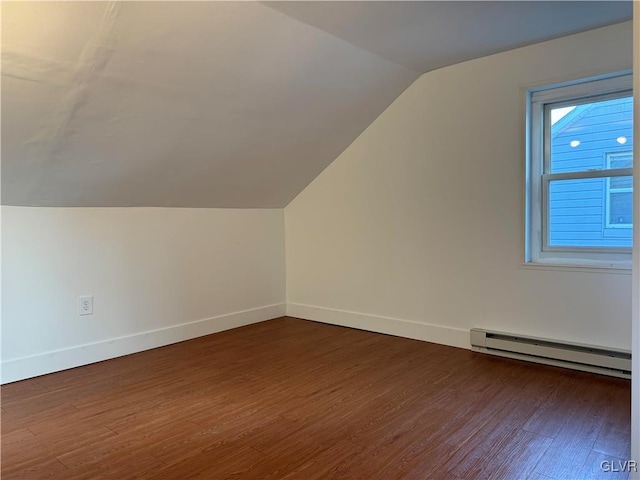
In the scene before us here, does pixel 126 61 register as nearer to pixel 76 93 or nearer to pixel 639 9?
pixel 76 93

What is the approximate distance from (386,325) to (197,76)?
7.95 ft

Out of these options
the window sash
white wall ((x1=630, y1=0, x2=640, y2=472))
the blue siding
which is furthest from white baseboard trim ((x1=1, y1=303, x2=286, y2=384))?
white wall ((x1=630, y1=0, x2=640, y2=472))

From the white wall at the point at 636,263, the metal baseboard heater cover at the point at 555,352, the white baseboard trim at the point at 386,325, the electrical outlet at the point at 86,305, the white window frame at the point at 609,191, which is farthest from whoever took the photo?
the white baseboard trim at the point at 386,325

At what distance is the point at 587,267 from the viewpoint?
2775mm

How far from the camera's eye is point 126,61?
2188 millimetres

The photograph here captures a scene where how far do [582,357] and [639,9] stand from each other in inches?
83.1

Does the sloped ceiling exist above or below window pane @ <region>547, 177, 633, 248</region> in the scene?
above

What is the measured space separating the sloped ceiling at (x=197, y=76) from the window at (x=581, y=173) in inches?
17.3

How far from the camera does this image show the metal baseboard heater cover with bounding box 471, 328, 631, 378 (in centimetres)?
264

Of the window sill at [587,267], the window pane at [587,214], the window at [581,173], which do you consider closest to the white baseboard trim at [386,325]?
the window sill at [587,267]

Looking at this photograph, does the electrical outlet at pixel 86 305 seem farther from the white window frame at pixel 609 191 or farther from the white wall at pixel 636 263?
the white window frame at pixel 609 191

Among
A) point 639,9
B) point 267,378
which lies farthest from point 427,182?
point 639,9

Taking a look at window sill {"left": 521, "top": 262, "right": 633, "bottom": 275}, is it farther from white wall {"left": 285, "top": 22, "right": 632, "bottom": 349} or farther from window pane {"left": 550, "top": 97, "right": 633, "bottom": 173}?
window pane {"left": 550, "top": 97, "right": 633, "bottom": 173}

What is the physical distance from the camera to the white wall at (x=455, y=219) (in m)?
2.81
